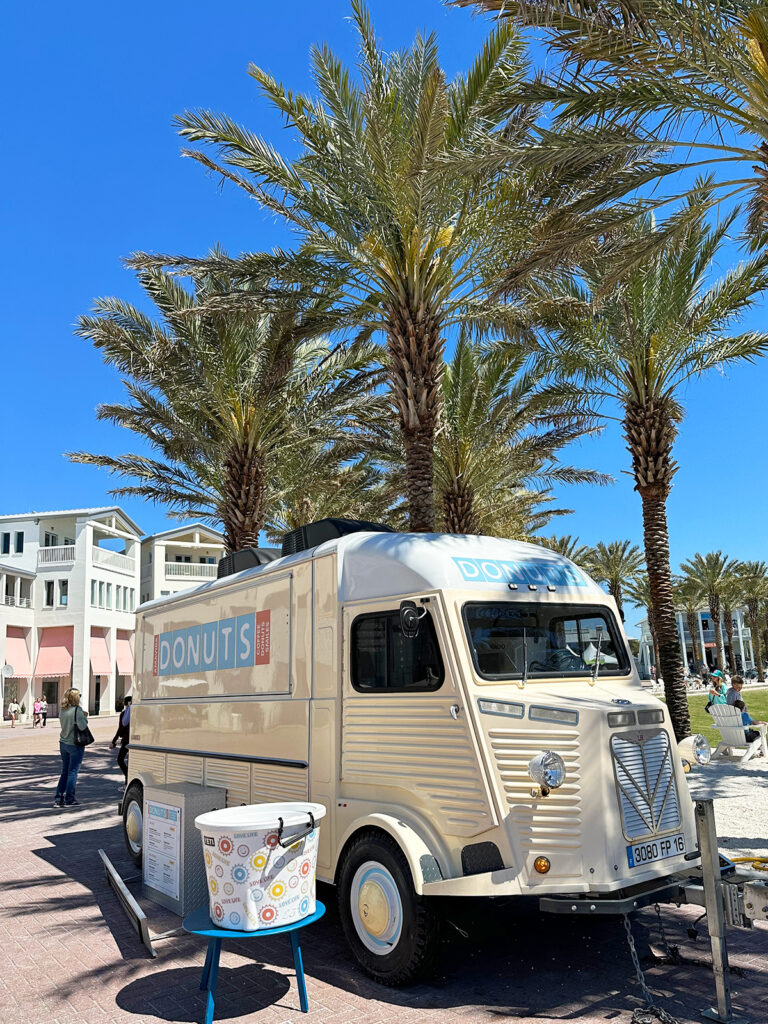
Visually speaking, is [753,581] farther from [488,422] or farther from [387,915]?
[387,915]

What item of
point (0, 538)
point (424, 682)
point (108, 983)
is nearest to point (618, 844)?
point (424, 682)

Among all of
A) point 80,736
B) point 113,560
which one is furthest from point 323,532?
point 113,560

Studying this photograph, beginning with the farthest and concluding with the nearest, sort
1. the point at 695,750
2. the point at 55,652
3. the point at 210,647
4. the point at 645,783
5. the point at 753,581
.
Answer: the point at 753,581, the point at 55,652, the point at 210,647, the point at 695,750, the point at 645,783

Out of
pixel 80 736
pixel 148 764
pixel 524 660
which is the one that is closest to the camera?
pixel 524 660

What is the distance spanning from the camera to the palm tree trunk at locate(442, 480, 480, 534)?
60.8 feet

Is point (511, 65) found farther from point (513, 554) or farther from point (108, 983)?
point (108, 983)

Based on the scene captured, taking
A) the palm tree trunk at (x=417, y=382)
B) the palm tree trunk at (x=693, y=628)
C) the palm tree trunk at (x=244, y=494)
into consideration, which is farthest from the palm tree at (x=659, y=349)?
the palm tree trunk at (x=693, y=628)

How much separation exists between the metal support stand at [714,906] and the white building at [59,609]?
3999 centimetres

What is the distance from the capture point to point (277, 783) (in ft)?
20.7

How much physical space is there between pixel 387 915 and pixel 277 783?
161 centimetres

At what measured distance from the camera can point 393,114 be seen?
34.4 feet

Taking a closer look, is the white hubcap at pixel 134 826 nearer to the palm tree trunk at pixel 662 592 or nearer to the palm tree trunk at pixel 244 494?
the palm tree trunk at pixel 244 494

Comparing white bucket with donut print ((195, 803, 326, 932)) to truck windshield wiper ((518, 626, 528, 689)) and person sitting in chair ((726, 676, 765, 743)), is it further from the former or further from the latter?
person sitting in chair ((726, 676, 765, 743))

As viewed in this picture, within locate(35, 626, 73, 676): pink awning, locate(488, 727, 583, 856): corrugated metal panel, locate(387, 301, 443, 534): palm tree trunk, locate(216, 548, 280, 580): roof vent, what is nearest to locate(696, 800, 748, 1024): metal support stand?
Result: locate(488, 727, 583, 856): corrugated metal panel
